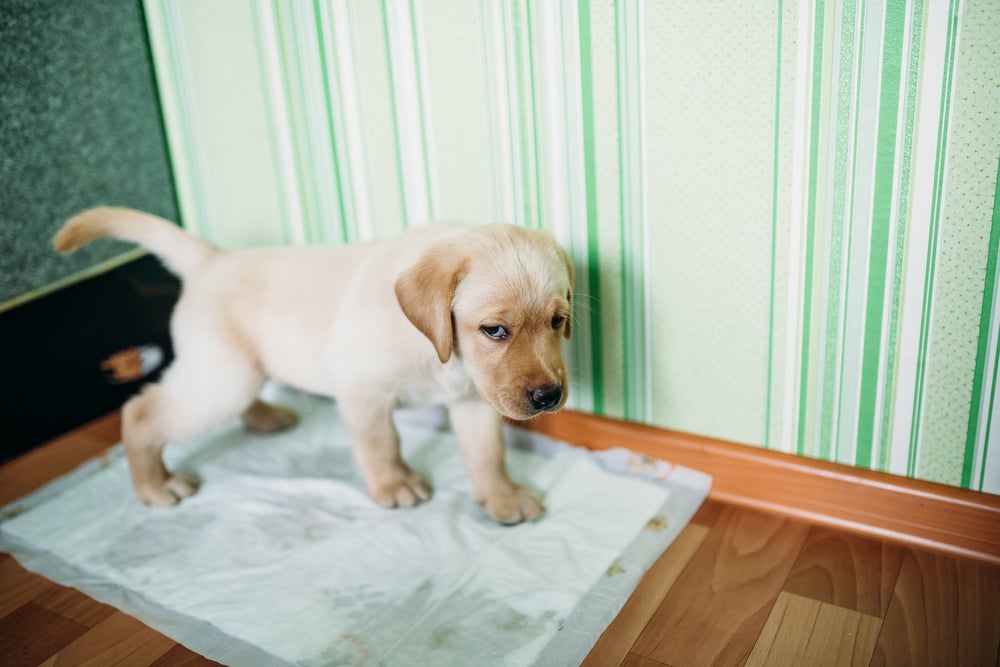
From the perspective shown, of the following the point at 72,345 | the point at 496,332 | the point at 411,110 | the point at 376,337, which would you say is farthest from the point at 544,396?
the point at 72,345

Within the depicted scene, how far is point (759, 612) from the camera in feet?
4.40

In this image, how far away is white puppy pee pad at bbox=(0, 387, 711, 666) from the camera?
1.33 metres

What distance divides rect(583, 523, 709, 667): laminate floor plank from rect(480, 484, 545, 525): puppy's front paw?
0.27m

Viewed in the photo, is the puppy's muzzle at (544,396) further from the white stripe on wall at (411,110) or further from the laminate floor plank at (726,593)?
the white stripe on wall at (411,110)

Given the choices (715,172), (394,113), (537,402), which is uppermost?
(394,113)

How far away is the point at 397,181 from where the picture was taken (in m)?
1.89

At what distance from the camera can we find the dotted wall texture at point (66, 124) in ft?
6.02

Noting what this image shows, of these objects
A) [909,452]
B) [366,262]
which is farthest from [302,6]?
[909,452]

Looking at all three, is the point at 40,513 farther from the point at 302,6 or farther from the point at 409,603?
the point at 302,6

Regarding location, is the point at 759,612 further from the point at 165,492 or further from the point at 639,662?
the point at 165,492

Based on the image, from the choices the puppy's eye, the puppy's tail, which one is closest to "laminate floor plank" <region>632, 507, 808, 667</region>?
the puppy's eye

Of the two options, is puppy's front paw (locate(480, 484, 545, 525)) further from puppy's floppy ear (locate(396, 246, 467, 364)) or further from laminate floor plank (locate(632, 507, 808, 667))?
puppy's floppy ear (locate(396, 246, 467, 364))

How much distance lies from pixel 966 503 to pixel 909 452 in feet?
0.40

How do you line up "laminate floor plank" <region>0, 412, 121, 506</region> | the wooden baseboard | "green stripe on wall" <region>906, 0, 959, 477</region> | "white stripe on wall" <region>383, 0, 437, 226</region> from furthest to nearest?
"laminate floor plank" <region>0, 412, 121, 506</region>
"white stripe on wall" <region>383, 0, 437, 226</region>
the wooden baseboard
"green stripe on wall" <region>906, 0, 959, 477</region>
